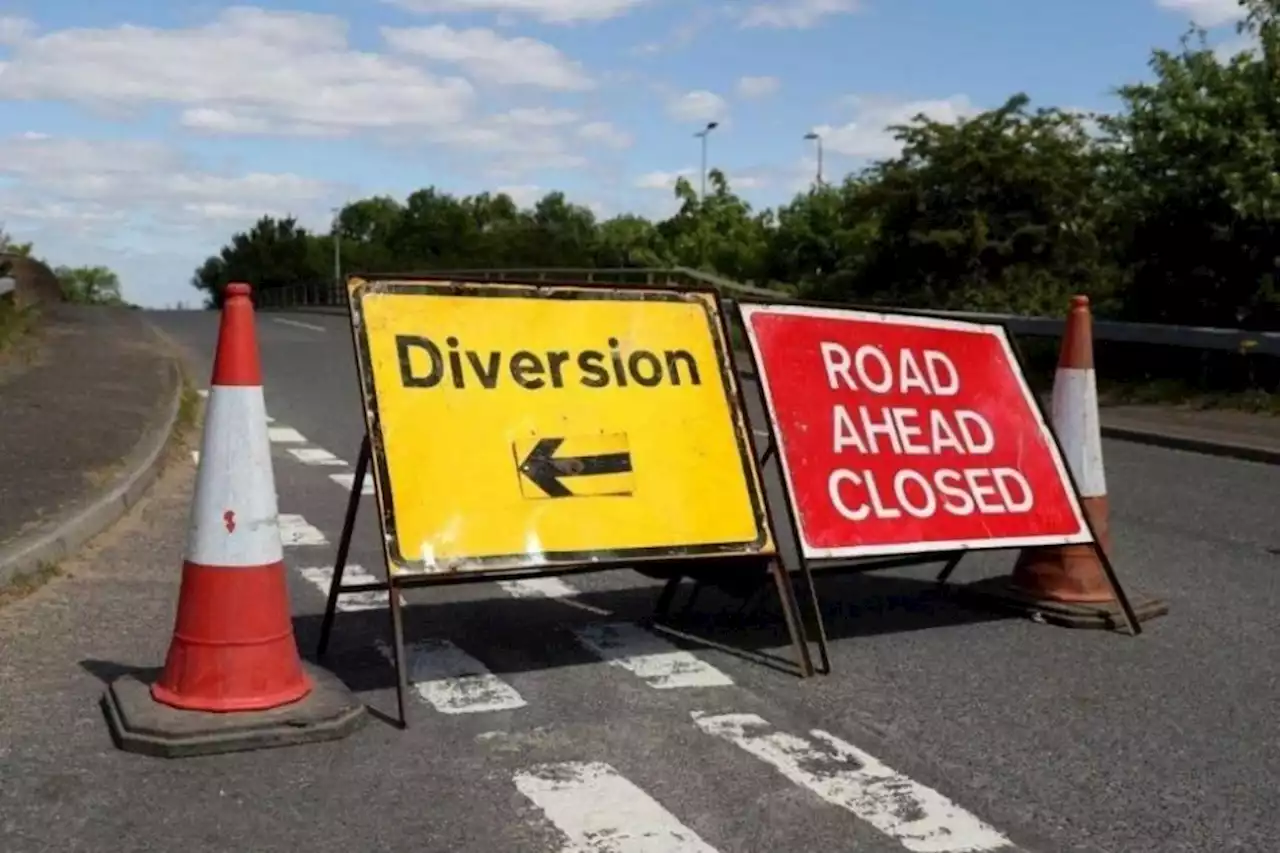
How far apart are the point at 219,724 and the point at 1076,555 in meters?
3.77

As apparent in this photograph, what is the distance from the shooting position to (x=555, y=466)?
5.41 m

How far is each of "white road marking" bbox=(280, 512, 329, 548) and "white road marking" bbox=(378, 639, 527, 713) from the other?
2190mm

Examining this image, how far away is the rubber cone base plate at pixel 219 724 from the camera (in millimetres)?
4516

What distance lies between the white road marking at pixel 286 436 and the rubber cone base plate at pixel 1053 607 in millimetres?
6531

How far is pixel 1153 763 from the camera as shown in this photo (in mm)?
4641

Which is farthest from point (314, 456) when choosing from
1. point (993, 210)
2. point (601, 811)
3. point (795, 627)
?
point (993, 210)

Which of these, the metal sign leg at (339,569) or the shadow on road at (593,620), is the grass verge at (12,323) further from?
the metal sign leg at (339,569)

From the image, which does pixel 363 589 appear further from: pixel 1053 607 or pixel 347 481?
pixel 347 481

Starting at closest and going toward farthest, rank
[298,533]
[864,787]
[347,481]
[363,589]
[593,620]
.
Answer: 1. [864,787]
2. [363,589]
3. [593,620]
4. [298,533]
5. [347,481]

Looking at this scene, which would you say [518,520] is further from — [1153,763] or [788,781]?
[1153,763]

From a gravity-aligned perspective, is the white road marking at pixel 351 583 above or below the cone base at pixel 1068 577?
below

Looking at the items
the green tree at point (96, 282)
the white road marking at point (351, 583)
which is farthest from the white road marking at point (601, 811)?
the green tree at point (96, 282)

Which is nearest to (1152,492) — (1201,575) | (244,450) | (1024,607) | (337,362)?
(1201,575)

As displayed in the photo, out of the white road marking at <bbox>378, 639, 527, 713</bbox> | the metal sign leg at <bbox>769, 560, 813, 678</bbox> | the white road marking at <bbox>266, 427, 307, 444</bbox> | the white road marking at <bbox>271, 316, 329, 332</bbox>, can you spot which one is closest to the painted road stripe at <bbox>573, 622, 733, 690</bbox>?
the metal sign leg at <bbox>769, 560, 813, 678</bbox>
